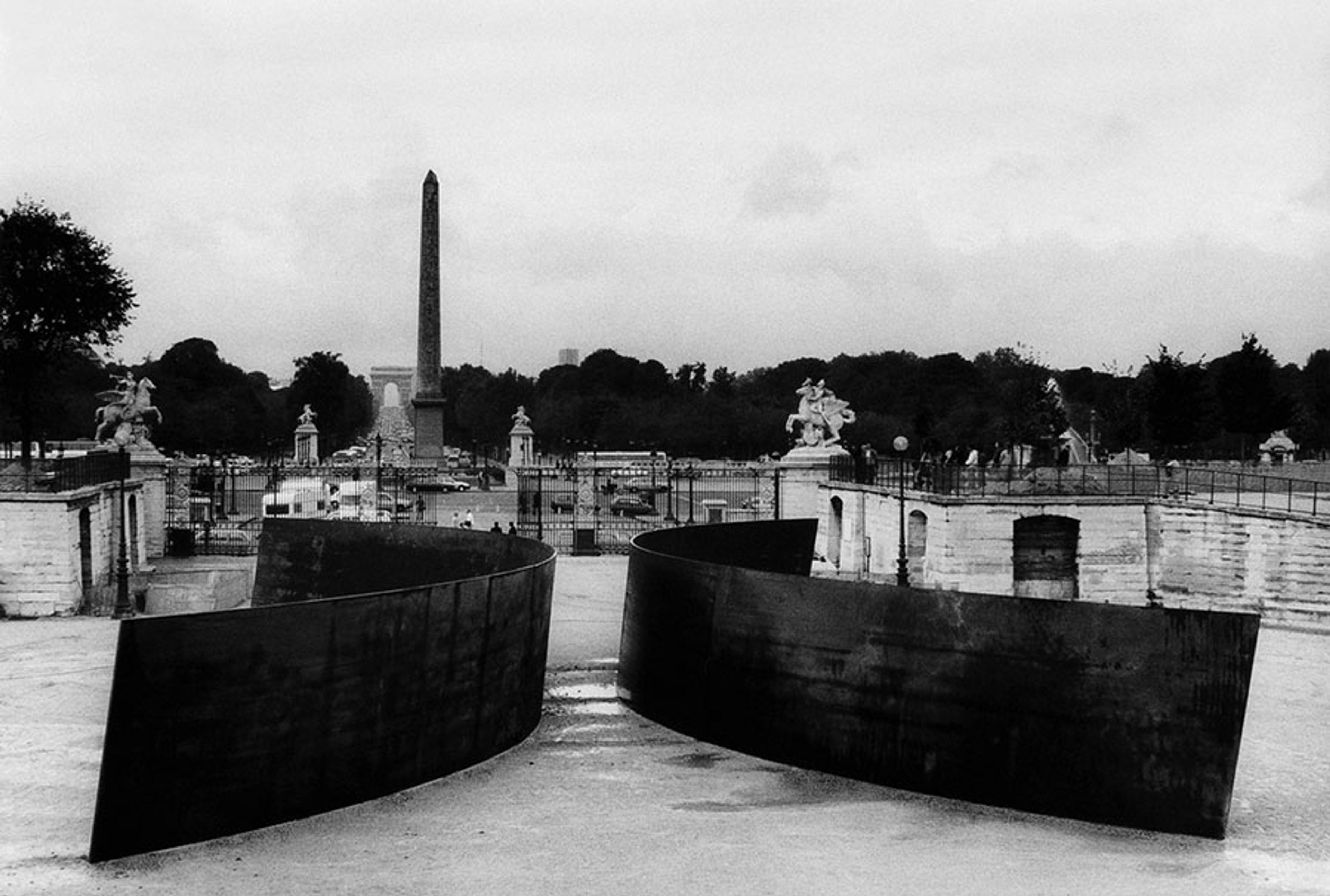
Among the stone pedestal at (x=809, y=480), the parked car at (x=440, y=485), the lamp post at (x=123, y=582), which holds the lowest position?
the lamp post at (x=123, y=582)

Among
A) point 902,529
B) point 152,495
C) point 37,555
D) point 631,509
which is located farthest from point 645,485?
point 37,555

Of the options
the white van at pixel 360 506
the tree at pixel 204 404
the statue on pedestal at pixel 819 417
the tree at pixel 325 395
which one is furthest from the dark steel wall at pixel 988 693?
the tree at pixel 325 395

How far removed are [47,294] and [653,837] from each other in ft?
114

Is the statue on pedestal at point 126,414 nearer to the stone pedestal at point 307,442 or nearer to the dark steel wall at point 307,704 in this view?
the dark steel wall at point 307,704

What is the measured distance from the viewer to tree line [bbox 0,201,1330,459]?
42031mm

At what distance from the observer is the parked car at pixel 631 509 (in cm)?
5106

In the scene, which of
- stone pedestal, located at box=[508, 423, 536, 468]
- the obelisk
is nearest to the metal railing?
stone pedestal, located at box=[508, 423, 536, 468]

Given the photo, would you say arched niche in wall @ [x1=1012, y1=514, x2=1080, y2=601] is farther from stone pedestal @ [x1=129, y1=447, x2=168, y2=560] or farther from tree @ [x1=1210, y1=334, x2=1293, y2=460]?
tree @ [x1=1210, y1=334, x2=1293, y2=460]

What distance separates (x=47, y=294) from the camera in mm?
41188

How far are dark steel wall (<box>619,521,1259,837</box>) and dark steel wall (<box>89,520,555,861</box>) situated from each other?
2.73m

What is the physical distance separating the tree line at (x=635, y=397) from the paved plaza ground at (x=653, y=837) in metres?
27.0

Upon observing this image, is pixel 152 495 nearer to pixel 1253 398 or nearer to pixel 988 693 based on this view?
pixel 988 693

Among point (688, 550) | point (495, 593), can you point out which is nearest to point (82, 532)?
point (688, 550)

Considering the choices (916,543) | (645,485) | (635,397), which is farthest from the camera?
(635,397)
